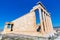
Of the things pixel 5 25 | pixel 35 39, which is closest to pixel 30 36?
pixel 35 39

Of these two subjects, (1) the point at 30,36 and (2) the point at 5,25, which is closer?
(1) the point at 30,36

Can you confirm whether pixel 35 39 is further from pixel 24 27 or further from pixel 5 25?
pixel 5 25

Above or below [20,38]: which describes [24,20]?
above

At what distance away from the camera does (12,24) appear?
21281 millimetres

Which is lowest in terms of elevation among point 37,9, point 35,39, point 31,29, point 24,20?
point 35,39

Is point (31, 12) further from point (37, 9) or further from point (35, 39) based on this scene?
point (35, 39)

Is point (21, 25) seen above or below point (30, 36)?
above

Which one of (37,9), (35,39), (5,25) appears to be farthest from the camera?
(5,25)

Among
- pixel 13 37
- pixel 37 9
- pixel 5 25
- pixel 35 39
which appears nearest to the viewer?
pixel 35 39

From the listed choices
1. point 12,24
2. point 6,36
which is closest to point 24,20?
point 12,24

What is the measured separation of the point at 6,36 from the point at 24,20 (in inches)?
146

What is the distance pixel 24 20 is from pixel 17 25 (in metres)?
1.45

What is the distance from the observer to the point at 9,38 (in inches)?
769

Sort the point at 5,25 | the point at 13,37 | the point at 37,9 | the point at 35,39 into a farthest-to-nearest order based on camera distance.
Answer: the point at 5,25 → the point at 37,9 → the point at 13,37 → the point at 35,39
